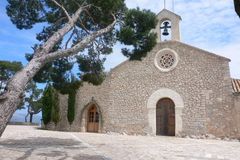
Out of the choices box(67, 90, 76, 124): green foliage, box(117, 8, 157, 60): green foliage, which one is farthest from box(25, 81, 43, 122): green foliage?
box(117, 8, 157, 60): green foliage

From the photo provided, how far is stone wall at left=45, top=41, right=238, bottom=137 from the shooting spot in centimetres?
1560

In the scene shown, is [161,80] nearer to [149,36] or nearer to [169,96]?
[169,96]

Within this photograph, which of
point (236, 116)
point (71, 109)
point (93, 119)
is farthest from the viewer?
point (93, 119)

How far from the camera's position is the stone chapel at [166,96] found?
15.6 metres

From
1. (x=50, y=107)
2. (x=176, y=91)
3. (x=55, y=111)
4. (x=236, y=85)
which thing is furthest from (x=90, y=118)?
Result: (x=236, y=85)

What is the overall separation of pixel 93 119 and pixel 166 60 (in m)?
6.41

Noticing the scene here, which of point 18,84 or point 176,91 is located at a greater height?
point 176,91

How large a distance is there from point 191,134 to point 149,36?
962 centimetres

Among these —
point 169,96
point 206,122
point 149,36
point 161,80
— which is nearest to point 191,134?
point 206,122

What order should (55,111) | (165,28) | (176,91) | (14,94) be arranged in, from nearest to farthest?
(14,94), (176,91), (165,28), (55,111)

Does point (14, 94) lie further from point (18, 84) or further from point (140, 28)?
point (140, 28)

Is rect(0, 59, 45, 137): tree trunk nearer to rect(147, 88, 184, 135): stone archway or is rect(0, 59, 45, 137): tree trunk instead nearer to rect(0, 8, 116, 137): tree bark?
rect(0, 8, 116, 137): tree bark

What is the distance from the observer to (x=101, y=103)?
18.8 meters

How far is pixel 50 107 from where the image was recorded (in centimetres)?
1978
